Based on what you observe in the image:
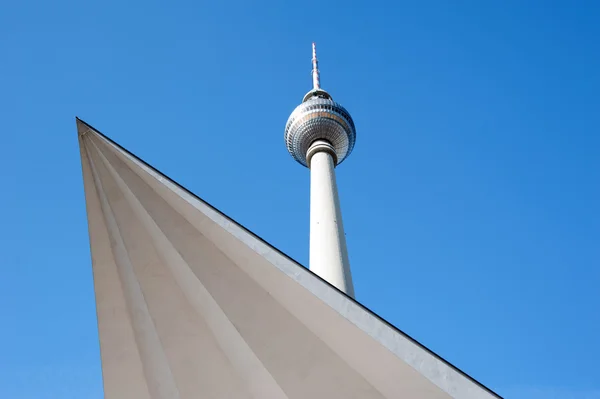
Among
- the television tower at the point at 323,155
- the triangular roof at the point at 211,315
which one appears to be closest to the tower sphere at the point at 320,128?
the television tower at the point at 323,155

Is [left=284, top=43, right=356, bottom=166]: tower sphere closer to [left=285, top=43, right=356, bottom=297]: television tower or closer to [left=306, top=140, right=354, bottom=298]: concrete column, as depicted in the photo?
[left=285, top=43, right=356, bottom=297]: television tower

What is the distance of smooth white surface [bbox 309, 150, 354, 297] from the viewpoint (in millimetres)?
25500

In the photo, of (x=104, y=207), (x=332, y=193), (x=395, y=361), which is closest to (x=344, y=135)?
(x=332, y=193)

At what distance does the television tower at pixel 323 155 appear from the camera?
2680 centimetres

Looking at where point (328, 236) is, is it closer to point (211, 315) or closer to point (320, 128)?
point (320, 128)

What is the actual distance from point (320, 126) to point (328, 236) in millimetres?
11787

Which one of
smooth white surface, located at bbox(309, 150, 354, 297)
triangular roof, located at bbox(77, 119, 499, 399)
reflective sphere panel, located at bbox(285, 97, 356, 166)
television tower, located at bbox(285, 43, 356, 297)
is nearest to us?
triangular roof, located at bbox(77, 119, 499, 399)

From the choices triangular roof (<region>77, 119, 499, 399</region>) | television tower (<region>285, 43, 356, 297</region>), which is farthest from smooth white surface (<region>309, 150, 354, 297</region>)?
triangular roof (<region>77, 119, 499, 399</region>)

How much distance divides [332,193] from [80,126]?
847 inches

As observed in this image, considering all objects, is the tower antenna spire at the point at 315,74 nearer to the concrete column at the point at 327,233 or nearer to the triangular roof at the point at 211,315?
the concrete column at the point at 327,233

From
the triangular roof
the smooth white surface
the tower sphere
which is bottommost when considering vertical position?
the triangular roof

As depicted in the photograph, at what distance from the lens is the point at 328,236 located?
27.2m

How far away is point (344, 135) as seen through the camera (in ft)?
123

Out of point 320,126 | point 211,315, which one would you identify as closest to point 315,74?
point 320,126
